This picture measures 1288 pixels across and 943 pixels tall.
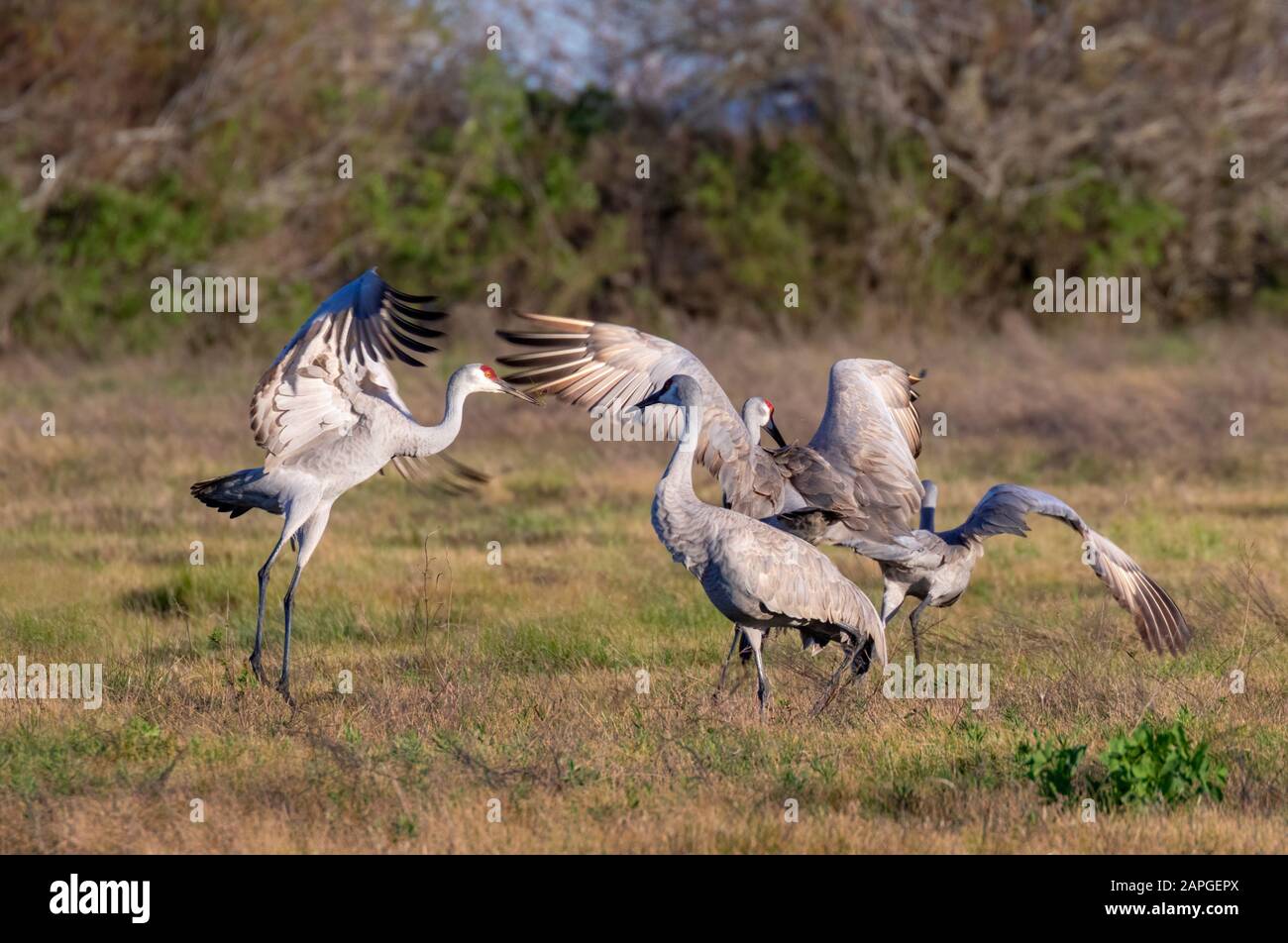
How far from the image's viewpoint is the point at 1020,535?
7.43m

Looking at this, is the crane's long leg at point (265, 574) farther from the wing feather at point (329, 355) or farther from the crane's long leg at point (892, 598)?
the crane's long leg at point (892, 598)

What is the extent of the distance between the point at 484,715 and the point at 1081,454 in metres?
7.86

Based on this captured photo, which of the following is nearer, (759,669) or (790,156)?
(759,669)

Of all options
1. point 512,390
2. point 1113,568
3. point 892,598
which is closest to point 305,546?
point 512,390

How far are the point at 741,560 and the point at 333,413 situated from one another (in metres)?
2.22

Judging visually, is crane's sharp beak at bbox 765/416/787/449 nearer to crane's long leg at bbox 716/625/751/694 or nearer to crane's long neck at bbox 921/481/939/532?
crane's long neck at bbox 921/481/939/532

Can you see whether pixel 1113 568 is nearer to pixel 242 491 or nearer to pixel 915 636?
pixel 915 636

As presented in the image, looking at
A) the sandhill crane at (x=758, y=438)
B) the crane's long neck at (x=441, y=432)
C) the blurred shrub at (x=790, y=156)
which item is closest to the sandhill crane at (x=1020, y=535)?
the sandhill crane at (x=758, y=438)

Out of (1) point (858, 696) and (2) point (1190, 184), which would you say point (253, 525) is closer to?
(1) point (858, 696)

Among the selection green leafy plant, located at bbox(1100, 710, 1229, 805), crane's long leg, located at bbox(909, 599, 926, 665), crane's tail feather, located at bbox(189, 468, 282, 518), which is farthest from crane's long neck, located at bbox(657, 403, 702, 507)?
crane's tail feather, located at bbox(189, 468, 282, 518)

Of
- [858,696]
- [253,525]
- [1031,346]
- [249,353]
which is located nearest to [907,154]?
[1031,346]

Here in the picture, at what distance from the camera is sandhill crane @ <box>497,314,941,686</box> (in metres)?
7.43

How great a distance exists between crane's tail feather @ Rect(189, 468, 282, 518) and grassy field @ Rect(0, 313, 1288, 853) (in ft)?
2.14

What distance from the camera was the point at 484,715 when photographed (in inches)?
267
